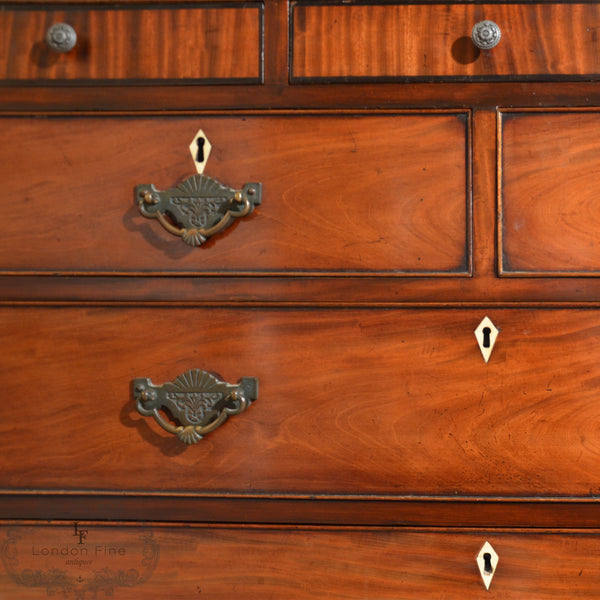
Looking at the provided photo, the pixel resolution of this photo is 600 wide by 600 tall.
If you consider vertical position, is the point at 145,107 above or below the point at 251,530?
above

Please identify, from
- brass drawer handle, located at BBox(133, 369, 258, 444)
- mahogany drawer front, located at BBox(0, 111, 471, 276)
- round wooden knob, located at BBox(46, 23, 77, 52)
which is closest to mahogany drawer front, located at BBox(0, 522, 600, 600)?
brass drawer handle, located at BBox(133, 369, 258, 444)

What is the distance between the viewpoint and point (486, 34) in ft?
2.21

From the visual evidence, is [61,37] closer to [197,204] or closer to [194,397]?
[197,204]

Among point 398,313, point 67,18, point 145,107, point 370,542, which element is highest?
point 67,18

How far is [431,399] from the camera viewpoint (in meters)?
0.70

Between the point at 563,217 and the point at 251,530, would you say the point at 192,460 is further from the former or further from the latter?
the point at 563,217

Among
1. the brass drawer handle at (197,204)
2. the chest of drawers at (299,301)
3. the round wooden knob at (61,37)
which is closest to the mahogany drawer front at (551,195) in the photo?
the chest of drawers at (299,301)

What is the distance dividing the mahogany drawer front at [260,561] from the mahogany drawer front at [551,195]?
30cm

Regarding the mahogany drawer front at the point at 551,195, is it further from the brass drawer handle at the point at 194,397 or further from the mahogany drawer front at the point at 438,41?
the brass drawer handle at the point at 194,397

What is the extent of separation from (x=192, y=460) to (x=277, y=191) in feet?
1.03

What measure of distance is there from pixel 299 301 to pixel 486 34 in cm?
35

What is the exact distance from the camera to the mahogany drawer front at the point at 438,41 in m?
0.69

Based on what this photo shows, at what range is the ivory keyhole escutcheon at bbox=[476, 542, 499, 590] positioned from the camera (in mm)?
696

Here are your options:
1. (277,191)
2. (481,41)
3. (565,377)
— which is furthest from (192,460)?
(481,41)
